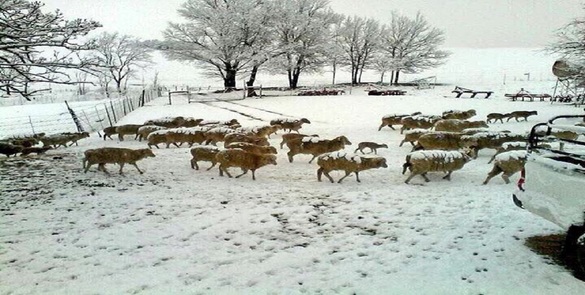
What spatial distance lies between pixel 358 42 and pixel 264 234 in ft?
178

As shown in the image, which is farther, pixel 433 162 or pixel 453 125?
pixel 453 125

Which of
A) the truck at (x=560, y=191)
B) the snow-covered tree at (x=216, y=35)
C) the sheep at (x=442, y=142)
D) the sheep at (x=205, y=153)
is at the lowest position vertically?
the sheep at (x=205, y=153)

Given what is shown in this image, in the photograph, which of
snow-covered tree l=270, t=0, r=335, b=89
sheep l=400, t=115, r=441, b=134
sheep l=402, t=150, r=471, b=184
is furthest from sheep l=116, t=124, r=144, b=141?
snow-covered tree l=270, t=0, r=335, b=89

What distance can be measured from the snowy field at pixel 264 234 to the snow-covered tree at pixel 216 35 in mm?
28650

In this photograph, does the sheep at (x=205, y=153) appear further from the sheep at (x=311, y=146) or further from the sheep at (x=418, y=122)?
the sheep at (x=418, y=122)

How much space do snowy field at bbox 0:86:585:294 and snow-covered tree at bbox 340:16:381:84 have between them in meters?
48.3

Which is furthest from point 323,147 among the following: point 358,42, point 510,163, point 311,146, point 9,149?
point 358,42

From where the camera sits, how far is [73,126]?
2264 centimetres

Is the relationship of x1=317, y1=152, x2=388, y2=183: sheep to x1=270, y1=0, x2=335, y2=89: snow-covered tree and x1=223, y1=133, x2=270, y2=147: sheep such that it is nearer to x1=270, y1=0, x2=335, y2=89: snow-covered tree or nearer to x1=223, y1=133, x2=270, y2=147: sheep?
x1=223, y1=133, x2=270, y2=147: sheep

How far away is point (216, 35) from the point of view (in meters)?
37.6

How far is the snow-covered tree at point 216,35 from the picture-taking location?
36.6 meters

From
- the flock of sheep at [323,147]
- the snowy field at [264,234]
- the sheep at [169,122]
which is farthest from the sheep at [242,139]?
the sheep at [169,122]

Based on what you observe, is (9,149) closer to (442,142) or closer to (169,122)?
(169,122)

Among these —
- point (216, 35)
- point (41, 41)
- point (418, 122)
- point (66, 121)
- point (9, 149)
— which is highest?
point (216, 35)
